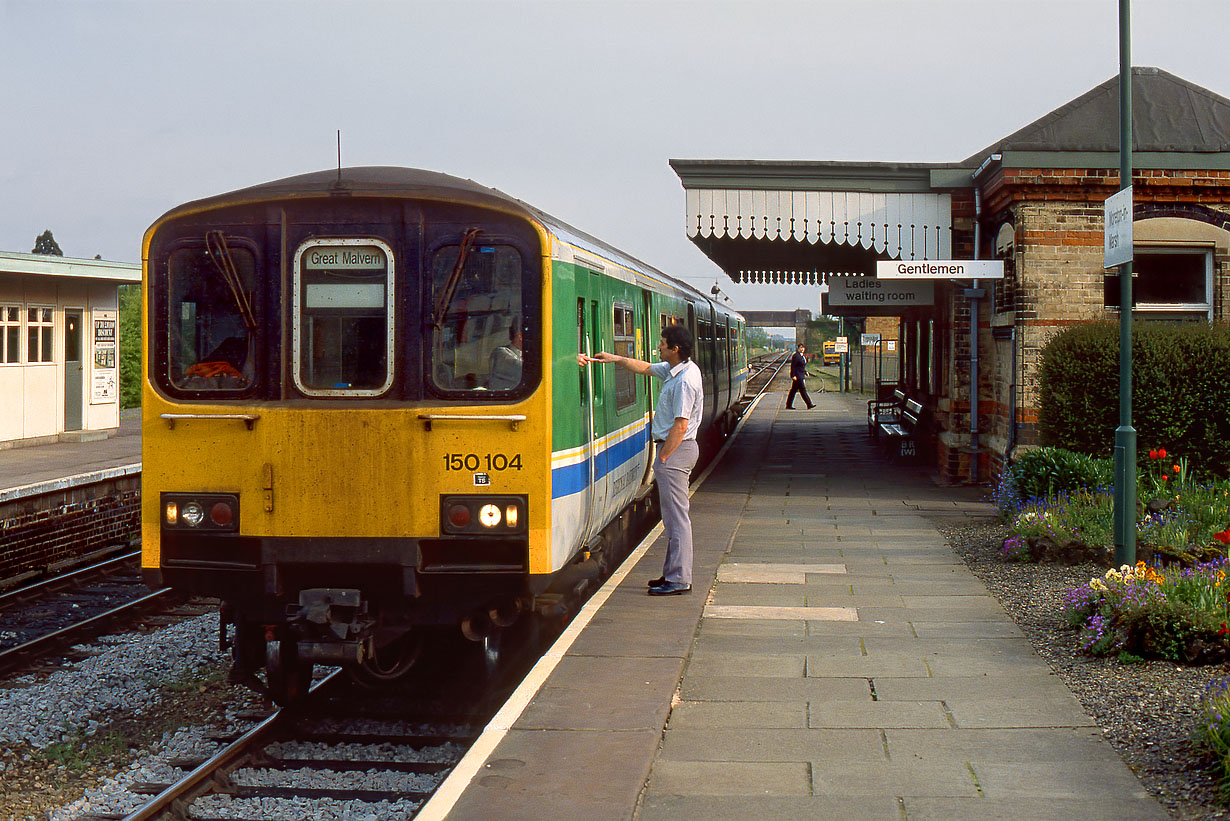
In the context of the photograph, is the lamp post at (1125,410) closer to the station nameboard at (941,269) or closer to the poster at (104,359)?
the station nameboard at (941,269)

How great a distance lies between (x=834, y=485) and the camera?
16.5 meters

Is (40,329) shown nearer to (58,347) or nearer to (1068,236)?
(58,347)

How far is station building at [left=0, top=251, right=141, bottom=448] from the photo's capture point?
70.4ft

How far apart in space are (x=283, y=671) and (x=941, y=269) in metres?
9.68

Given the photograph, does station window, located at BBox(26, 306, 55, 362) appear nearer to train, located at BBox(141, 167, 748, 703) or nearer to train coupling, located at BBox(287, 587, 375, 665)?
train, located at BBox(141, 167, 748, 703)

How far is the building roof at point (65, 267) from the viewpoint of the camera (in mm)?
20797

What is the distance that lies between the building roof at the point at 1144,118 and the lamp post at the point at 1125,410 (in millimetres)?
5377

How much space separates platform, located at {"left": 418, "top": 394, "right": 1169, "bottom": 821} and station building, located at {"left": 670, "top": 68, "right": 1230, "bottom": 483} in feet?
16.3

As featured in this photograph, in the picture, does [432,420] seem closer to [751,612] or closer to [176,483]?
[176,483]

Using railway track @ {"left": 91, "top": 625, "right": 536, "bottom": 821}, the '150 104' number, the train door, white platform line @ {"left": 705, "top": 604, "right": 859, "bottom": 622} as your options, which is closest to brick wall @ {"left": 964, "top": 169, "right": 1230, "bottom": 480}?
white platform line @ {"left": 705, "top": 604, "right": 859, "bottom": 622}

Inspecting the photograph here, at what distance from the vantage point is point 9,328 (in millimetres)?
21641

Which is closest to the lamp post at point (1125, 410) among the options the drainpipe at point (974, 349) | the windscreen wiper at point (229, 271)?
the windscreen wiper at point (229, 271)

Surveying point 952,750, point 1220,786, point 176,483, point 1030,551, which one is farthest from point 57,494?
point 1220,786

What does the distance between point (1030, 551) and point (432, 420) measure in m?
5.49
